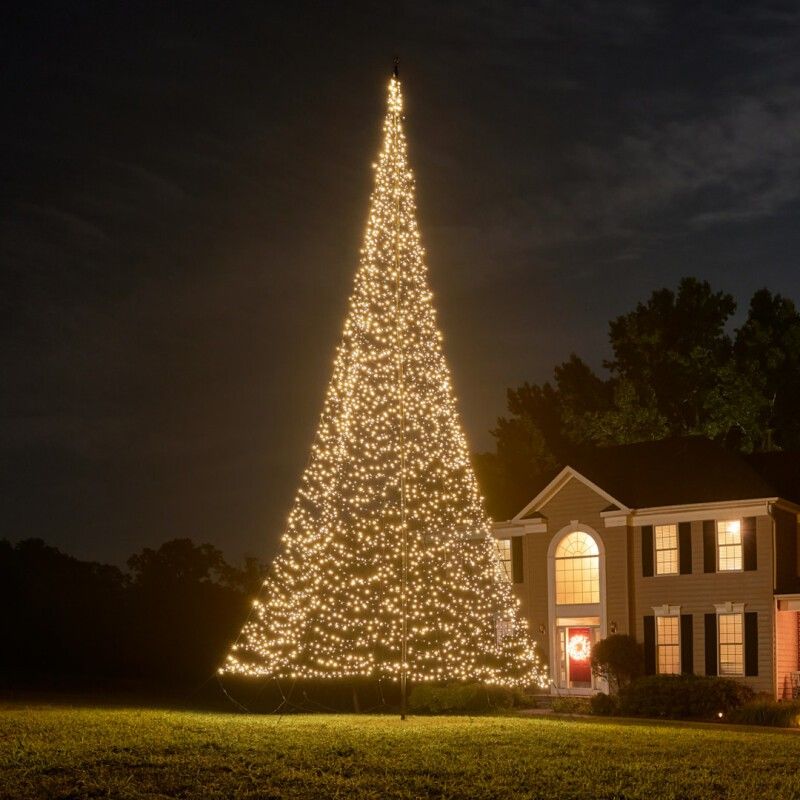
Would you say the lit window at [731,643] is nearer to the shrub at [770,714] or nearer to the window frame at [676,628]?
the window frame at [676,628]

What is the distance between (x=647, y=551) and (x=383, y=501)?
1221 centimetres

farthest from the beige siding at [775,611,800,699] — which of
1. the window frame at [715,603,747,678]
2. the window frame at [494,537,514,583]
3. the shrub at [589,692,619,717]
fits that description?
the window frame at [494,537,514,583]

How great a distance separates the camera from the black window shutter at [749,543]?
97.5ft

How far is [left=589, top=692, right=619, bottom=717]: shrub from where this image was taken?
2676cm

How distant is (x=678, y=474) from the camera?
1297 inches

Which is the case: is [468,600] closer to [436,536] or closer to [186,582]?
[436,536]

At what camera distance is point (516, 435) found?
187 feet

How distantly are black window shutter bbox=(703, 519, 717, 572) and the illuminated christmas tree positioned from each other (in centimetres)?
986

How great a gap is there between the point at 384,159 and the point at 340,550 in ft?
23.7

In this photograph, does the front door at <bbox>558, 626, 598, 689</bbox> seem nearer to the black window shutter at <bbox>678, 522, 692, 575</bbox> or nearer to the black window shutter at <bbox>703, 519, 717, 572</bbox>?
the black window shutter at <bbox>678, 522, 692, 575</bbox>

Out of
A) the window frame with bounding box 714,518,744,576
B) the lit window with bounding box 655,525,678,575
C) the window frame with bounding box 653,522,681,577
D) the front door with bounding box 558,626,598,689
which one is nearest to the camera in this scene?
the window frame with bounding box 714,518,744,576

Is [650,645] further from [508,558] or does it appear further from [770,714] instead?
[770,714]

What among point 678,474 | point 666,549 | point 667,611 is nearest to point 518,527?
point 666,549

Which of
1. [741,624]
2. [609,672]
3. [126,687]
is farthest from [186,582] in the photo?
[741,624]
